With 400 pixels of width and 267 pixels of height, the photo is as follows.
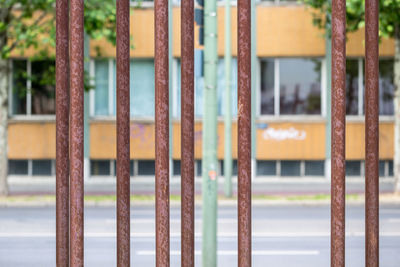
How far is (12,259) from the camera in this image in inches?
349

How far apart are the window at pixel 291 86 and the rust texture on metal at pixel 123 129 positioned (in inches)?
814

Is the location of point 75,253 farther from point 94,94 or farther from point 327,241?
point 94,94

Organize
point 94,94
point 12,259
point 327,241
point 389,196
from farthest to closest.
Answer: point 94,94 < point 389,196 < point 327,241 < point 12,259

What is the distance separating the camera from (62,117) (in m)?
2.58

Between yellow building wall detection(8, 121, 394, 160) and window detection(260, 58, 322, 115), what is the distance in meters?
0.57

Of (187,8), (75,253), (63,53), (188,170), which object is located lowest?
(75,253)

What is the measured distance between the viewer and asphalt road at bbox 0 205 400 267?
890 cm

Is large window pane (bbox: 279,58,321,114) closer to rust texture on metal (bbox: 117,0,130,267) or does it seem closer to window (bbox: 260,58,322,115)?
window (bbox: 260,58,322,115)

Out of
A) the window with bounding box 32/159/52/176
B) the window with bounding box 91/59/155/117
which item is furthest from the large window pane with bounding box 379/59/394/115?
the window with bounding box 32/159/52/176

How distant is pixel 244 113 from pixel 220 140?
20627 millimetres

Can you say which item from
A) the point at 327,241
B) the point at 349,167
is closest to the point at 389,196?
the point at 349,167

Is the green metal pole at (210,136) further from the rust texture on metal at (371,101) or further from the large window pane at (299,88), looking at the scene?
the large window pane at (299,88)

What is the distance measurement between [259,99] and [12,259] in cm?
1528

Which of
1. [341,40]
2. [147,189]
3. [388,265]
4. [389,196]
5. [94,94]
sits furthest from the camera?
[94,94]
